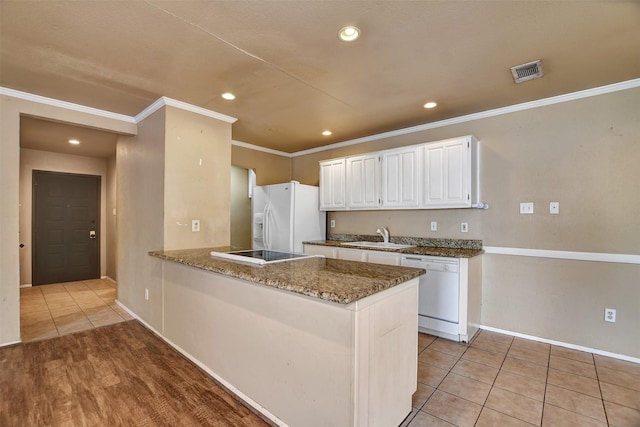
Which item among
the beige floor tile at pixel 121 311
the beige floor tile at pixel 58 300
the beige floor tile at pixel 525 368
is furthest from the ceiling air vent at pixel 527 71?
the beige floor tile at pixel 58 300

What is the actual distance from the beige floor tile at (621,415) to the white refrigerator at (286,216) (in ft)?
10.8

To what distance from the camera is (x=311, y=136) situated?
168 inches

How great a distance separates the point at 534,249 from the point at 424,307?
1.28 meters

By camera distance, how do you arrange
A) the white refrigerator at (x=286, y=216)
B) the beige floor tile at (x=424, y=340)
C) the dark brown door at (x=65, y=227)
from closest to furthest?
the beige floor tile at (x=424, y=340), the white refrigerator at (x=286, y=216), the dark brown door at (x=65, y=227)

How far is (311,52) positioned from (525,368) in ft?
9.98

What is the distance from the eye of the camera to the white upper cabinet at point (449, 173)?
123 inches

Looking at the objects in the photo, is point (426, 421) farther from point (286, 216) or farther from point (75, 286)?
point (75, 286)

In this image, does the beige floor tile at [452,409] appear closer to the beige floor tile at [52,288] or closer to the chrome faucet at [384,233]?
the chrome faucet at [384,233]

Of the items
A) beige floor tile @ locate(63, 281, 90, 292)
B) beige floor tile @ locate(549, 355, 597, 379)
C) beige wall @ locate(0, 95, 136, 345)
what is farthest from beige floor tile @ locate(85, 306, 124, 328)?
beige floor tile @ locate(549, 355, 597, 379)

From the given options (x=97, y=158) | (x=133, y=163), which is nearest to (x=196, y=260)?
(x=133, y=163)

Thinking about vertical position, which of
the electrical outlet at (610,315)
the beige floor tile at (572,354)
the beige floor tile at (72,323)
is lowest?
the beige floor tile at (572,354)

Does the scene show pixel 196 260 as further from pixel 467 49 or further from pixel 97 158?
pixel 97 158

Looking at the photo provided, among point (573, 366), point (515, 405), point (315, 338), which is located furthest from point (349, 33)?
point (573, 366)

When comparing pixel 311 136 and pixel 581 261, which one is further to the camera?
pixel 311 136
